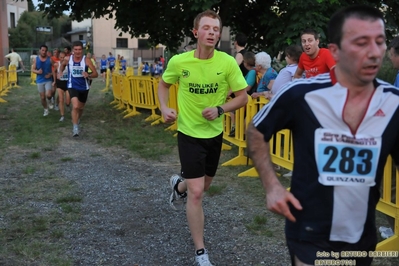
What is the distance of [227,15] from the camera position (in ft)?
49.1

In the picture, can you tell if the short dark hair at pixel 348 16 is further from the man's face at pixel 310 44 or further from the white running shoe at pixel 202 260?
the man's face at pixel 310 44

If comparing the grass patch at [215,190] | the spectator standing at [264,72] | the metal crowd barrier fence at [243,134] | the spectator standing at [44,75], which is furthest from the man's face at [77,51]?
the grass patch at [215,190]

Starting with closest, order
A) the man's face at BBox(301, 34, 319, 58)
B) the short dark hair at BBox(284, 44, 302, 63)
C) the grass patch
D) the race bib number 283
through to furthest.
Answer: the race bib number 283 < the man's face at BBox(301, 34, 319, 58) < the grass patch < the short dark hair at BBox(284, 44, 302, 63)

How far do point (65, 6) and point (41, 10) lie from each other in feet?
2.42

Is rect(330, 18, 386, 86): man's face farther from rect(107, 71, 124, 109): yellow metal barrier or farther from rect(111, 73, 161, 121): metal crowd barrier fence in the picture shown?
rect(107, 71, 124, 109): yellow metal barrier

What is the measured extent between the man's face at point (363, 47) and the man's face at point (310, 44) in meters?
4.53

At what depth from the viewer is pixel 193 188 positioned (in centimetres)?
460

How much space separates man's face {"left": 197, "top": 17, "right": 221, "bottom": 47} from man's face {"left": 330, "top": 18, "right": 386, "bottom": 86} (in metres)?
2.37

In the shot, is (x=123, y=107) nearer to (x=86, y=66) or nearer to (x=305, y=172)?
(x=86, y=66)

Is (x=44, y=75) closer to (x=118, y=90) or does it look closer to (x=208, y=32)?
(x=118, y=90)

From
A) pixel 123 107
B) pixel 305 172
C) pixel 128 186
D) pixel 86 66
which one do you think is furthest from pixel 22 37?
pixel 305 172

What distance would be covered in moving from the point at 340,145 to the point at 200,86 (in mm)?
2457

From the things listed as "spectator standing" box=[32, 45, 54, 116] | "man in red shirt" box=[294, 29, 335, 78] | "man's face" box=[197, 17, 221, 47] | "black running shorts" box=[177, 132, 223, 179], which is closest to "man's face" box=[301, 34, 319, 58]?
"man in red shirt" box=[294, 29, 335, 78]

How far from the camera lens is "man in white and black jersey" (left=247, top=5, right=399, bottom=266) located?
2.34m
